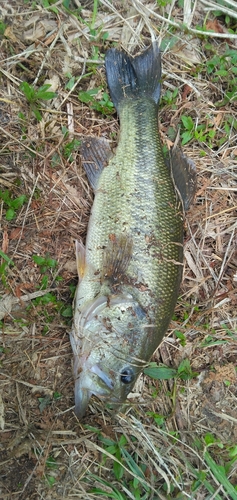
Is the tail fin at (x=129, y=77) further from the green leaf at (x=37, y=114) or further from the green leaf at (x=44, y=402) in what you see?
the green leaf at (x=44, y=402)

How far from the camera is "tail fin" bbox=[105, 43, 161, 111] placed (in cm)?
337

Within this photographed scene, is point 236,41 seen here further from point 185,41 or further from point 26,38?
point 26,38

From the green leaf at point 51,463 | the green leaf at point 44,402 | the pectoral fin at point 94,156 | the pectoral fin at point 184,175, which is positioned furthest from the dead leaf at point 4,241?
the green leaf at point 51,463

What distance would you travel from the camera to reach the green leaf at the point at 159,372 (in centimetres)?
333

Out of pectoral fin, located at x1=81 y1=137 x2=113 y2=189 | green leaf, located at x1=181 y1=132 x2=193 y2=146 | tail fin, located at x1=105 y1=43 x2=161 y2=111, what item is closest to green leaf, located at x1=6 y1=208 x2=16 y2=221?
pectoral fin, located at x1=81 y1=137 x2=113 y2=189

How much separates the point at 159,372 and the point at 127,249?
1.09m

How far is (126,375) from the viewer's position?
288 cm

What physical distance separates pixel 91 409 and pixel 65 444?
32 cm

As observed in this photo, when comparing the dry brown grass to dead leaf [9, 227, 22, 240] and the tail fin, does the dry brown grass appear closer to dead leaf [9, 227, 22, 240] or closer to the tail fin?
dead leaf [9, 227, 22, 240]

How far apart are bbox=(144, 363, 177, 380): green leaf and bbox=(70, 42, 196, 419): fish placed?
0.36 meters

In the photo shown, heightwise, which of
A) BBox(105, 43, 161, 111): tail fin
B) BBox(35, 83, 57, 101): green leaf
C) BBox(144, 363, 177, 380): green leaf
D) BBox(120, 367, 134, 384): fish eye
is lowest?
BBox(144, 363, 177, 380): green leaf

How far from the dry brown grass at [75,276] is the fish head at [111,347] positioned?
0.39 m

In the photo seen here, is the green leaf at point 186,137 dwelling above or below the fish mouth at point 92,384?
above

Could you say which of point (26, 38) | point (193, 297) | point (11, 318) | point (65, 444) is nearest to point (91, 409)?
point (65, 444)
